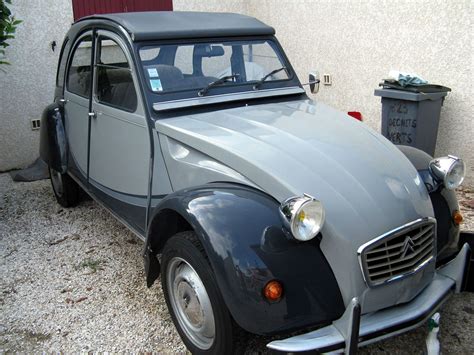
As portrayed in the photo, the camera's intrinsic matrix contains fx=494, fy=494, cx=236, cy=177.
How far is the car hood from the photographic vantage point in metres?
2.36

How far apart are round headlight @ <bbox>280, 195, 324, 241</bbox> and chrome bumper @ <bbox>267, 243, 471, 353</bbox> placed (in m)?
0.36

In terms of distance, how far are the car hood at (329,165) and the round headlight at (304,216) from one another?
0.10 meters

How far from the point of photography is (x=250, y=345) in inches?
113

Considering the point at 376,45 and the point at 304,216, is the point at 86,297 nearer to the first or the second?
the point at 304,216

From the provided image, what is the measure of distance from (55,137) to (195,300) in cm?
277

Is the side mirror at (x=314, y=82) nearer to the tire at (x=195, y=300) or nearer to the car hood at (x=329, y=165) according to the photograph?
the car hood at (x=329, y=165)

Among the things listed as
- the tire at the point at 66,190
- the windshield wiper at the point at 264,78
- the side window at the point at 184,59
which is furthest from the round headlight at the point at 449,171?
the tire at the point at 66,190

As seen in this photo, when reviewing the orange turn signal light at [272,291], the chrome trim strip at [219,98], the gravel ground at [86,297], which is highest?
the chrome trim strip at [219,98]

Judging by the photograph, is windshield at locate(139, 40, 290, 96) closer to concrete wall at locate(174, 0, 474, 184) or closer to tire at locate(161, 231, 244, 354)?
tire at locate(161, 231, 244, 354)

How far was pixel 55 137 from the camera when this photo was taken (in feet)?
15.4

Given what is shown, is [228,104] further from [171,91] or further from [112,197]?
[112,197]

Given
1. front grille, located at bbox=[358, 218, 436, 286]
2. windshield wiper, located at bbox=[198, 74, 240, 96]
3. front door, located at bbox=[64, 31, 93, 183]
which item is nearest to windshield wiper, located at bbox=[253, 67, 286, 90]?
windshield wiper, located at bbox=[198, 74, 240, 96]

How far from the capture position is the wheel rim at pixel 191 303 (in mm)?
A: 2518

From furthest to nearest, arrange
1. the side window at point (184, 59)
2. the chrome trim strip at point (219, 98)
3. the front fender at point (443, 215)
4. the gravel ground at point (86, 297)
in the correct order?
1. the side window at point (184, 59)
2. the chrome trim strip at point (219, 98)
3. the gravel ground at point (86, 297)
4. the front fender at point (443, 215)
